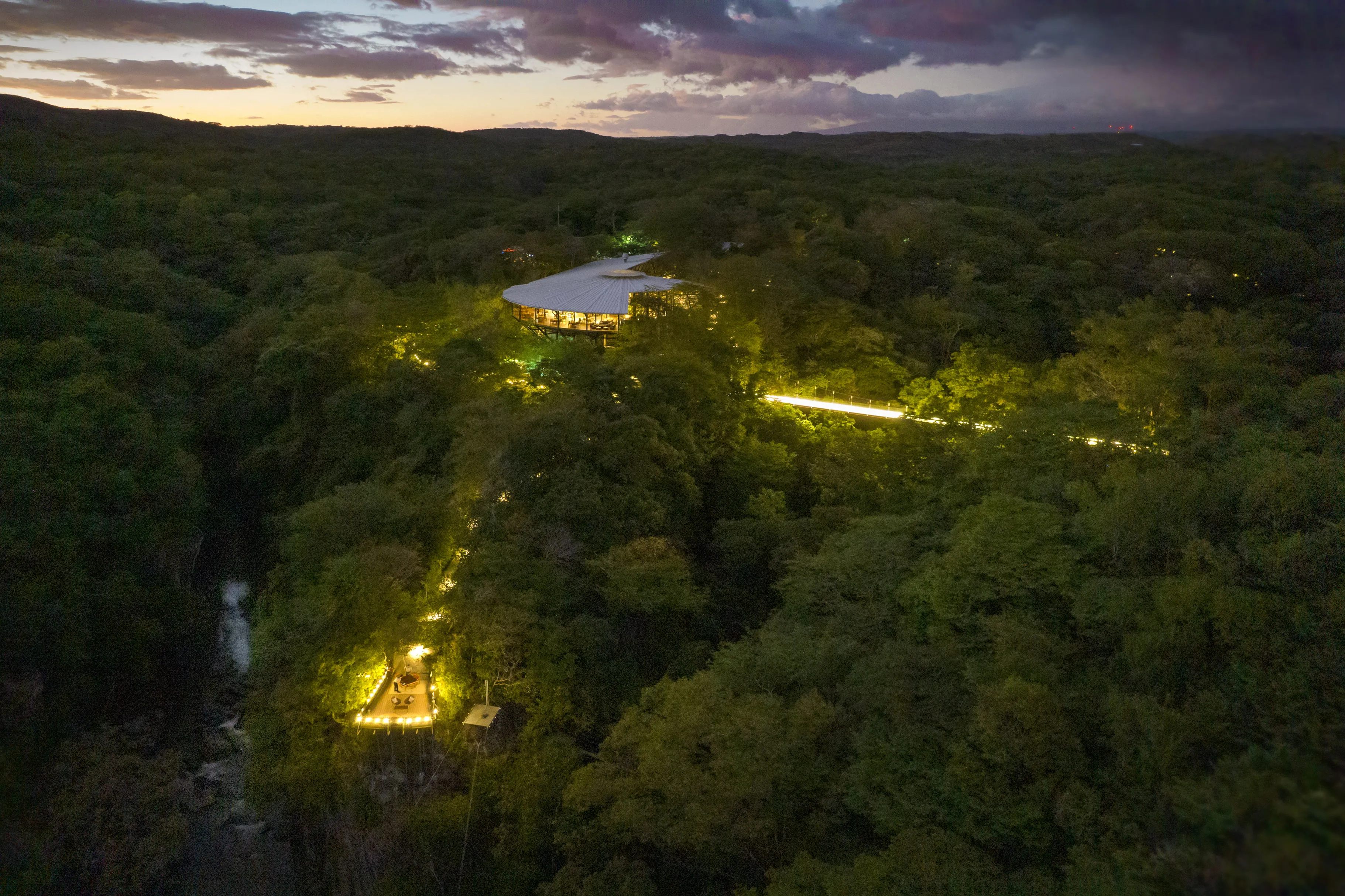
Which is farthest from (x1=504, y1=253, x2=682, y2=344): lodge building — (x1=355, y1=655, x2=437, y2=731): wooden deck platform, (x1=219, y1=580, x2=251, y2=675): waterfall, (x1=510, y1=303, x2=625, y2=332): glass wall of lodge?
(x1=355, y1=655, x2=437, y2=731): wooden deck platform

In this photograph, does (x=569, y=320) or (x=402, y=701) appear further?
(x=569, y=320)

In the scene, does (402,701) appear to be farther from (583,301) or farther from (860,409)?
(583,301)

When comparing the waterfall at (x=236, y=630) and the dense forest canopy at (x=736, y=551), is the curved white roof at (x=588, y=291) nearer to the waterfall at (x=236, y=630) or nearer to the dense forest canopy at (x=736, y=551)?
the dense forest canopy at (x=736, y=551)

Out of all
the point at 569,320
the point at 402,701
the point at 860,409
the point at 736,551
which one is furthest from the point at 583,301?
the point at 402,701

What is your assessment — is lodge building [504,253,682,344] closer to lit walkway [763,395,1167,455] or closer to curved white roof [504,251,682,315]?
curved white roof [504,251,682,315]

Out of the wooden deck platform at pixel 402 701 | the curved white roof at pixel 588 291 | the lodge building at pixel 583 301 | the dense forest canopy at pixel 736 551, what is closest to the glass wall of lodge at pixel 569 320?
the lodge building at pixel 583 301
